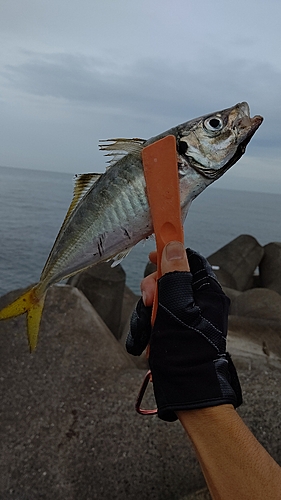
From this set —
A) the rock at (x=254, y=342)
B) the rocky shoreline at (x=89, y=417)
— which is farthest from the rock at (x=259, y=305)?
the rocky shoreline at (x=89, y=417)

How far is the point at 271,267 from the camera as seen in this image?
12.2 m

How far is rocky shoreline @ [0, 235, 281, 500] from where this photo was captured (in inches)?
147

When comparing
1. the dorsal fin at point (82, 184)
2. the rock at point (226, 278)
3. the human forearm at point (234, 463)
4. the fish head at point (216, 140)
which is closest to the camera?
the human forearm at point (234, 463)

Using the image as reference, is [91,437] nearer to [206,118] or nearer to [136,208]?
[136,208]

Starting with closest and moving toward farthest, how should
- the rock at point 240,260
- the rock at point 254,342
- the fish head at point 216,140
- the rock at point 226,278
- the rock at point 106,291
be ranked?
the fish head at point 216,140, the rock at point 254,342, the rock at point 106,291, the rock at point 226,278, the rock at point 240,260

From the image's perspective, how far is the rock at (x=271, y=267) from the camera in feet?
38.5

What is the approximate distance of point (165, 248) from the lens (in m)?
2.01

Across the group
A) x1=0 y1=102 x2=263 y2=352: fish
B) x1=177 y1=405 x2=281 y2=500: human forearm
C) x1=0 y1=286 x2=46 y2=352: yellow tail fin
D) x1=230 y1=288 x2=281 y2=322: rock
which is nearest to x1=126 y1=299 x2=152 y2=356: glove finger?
x1=0 y1=102 x2=263 y2=352: fish

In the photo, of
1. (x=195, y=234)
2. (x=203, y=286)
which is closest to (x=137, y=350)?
(x=203, y=286)

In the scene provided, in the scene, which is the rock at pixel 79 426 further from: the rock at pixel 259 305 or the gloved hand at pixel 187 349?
the rock at pixel 259 305

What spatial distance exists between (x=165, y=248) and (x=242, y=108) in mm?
752

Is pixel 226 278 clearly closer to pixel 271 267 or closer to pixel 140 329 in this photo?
pixel 271 267

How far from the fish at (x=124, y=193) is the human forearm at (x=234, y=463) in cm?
96

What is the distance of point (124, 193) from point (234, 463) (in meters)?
1.25
